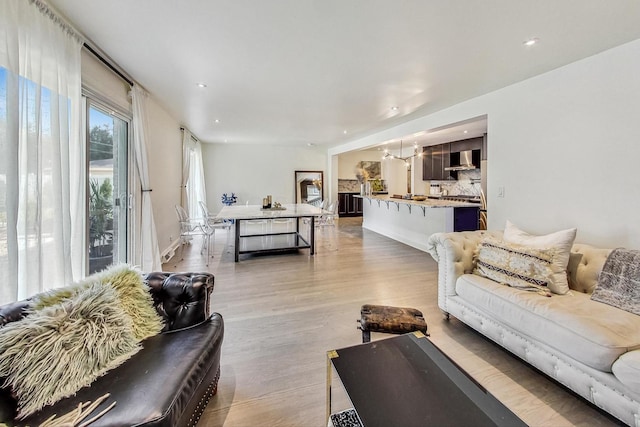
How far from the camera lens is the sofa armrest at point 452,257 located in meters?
2.54

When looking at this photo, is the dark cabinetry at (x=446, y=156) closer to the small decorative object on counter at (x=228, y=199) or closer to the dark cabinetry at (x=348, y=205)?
the dark cabinetry at (x=348, y=205)

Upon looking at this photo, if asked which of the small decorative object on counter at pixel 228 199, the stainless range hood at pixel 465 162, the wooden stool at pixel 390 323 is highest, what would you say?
the stainless range hood at pixel 465 162

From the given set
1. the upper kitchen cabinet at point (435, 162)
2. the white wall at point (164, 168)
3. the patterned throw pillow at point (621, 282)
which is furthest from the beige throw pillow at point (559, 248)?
the upper kitchen cabinet at point (435, 162)

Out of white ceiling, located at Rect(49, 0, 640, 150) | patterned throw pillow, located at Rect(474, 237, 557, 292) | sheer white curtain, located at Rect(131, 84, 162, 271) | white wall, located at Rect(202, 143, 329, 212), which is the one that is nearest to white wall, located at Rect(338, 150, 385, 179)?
white wall, located at Rect(202, 143, 329, 212)

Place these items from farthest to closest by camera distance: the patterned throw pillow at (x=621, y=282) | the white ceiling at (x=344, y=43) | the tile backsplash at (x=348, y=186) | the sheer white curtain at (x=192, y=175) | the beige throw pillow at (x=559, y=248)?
the tile backsplash at (x=348, y=186)
the sheer white curtain at (x=192, y=175)
the beige throw pillow at (x=559, y=248)
the white ceiling at (x=344, y=43)
the patterned throw pillow at (x=621, y=282)

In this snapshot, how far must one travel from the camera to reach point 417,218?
5.70 metres

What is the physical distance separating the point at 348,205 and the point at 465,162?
4363 millimetres

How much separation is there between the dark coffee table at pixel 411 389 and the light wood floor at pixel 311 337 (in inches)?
19.6

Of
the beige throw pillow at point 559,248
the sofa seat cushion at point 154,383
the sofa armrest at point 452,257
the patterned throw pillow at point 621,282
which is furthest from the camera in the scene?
the sofa armrest at point 452,257

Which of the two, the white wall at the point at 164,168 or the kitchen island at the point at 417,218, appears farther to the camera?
the kitchen island at the point at 417,218

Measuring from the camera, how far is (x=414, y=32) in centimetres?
219

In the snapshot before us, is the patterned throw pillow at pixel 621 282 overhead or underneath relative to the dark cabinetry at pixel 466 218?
underneath

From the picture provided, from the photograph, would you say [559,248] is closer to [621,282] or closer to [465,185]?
[621,282]

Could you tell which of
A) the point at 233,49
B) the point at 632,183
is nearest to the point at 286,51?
the point at 233,49
